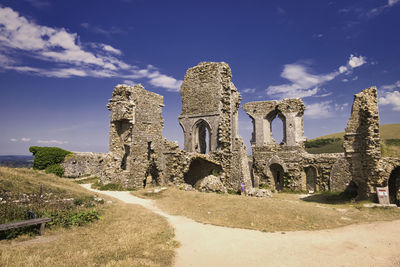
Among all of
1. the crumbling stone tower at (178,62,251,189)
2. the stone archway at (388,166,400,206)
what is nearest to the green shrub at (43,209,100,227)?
the crumbling stone tower at (178,62,251,189)

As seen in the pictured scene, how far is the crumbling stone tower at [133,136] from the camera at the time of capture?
1431cm

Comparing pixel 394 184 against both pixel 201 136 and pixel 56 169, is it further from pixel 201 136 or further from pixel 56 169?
pixel 56 169

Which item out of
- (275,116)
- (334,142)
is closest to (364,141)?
(275,116)

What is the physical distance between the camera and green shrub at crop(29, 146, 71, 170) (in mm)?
22047

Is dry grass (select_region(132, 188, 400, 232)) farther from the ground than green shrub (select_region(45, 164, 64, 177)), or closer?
closer

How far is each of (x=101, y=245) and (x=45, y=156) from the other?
20.9m

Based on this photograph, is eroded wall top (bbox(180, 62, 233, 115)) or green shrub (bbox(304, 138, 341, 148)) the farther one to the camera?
green shrub (bbox(304, 138, 341, 148))

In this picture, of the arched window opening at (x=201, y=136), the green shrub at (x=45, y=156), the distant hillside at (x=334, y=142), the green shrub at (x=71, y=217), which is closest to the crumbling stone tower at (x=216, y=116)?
the arched window opening at (x=201, y=136)

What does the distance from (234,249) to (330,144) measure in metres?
50.6

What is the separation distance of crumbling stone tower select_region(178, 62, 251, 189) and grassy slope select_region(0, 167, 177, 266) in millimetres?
10407

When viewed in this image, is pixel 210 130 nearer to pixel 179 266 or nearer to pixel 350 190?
pixel 350 190

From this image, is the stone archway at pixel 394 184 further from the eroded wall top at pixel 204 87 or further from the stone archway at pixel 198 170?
the eroded wall top at pixel 204 87

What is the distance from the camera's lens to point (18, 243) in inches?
202

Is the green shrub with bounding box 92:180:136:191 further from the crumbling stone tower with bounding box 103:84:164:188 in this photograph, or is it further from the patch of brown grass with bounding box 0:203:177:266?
the patch of brown grass with bounding box 0:203:177:266
